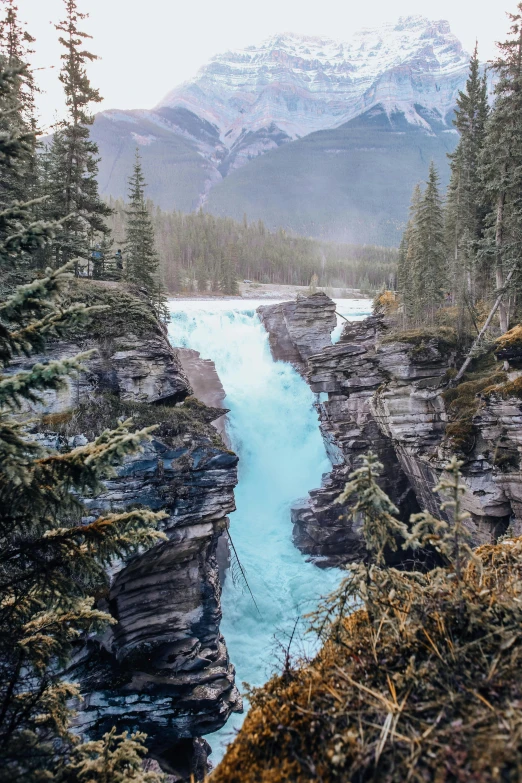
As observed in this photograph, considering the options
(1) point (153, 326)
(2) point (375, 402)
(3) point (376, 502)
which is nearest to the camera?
(3) point (376, 502)

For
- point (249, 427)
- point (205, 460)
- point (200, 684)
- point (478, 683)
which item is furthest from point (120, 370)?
point (249, 427)

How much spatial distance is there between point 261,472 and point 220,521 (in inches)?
683

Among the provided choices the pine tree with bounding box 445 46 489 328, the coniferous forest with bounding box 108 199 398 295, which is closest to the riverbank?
the coniferous forest with bounding box 108 199 398 295

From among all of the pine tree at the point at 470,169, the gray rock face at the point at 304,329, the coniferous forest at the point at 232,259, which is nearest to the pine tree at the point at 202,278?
the coniferous forest at the point at 232,259

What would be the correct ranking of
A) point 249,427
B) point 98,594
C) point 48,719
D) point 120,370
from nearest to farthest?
1. point 48,719
2. point 98,594
3. point 120,370
4. point 249,427

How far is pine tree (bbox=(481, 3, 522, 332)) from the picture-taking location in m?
18.3

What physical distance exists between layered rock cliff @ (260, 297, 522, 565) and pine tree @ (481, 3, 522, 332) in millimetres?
4615

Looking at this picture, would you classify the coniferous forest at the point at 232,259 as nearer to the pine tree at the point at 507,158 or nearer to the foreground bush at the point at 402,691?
the pine tree at the point at 507,158

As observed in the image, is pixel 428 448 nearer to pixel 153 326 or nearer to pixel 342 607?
pixel 153 326

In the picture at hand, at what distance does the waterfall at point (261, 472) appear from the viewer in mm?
20152

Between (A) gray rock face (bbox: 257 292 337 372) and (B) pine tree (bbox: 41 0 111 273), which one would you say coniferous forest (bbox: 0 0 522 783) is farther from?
(A) gray rock face (bbox: 257 292 337 372)

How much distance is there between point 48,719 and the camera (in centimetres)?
480

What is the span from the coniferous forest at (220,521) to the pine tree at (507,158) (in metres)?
0.12

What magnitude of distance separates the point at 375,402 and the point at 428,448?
383 cm
